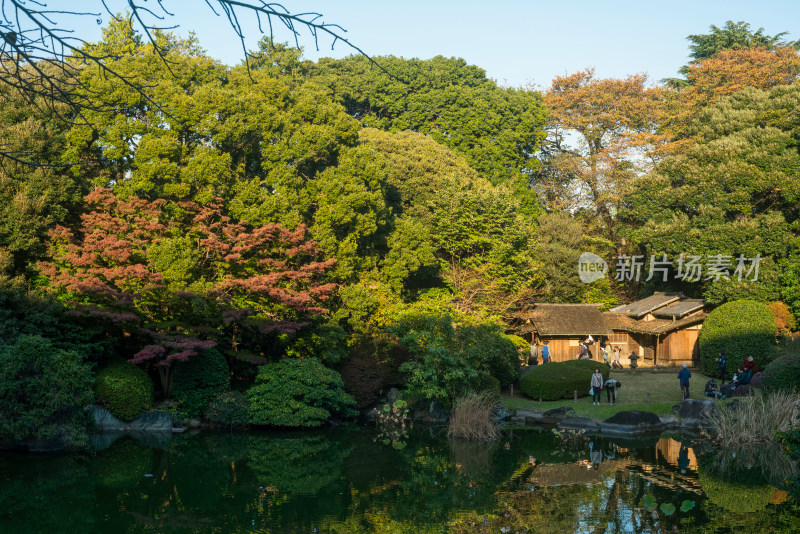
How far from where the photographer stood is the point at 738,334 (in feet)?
81.9

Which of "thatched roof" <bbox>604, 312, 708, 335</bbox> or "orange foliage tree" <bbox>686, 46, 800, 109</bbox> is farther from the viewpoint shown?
"orange foliage tree" <bbox>686, 46, 800, 109</bbox>

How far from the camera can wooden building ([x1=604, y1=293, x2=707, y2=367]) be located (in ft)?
95.9

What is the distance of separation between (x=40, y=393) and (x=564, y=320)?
816 inches

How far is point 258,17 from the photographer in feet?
A: 11.7

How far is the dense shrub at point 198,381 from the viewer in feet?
65.0

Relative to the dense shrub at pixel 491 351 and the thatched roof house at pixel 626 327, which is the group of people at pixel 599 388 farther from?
the thatched roof house at pixel 626 327

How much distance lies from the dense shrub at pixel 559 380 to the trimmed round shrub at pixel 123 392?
12188 millimetres

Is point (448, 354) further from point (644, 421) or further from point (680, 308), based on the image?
point (680, 308)

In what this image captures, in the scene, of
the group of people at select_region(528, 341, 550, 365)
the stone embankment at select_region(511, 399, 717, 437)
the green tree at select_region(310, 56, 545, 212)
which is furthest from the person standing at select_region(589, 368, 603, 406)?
the green tree at select_region(310, 56, 545, 212)

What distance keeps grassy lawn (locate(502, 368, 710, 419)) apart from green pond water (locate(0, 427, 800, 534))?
3282 millimetres

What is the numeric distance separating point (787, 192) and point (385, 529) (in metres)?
23.2

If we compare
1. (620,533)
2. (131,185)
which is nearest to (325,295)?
(131,185)

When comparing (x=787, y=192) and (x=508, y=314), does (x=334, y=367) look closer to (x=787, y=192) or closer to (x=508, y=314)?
(x=508, y=314)

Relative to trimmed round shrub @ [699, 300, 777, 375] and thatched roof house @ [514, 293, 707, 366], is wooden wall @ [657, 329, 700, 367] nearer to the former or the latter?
thatched roof house @ [514, 293, 707, 366]
